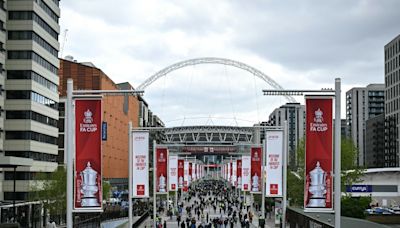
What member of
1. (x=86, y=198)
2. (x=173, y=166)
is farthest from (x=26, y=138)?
(x=86, y=198)

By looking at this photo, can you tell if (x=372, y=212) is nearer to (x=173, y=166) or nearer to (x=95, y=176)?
(x=173, y=166)

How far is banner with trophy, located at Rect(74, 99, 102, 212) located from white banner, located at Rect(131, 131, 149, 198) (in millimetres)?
14320

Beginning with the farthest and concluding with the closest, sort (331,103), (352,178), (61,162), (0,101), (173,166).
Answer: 1. (61,162)
2. (352,178)
3. (0,101)
4. (173,166)
5. (331,103)

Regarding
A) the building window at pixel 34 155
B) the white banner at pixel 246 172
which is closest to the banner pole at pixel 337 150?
the white banner at pixel 246 172

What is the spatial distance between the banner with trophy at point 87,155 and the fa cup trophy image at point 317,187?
8.42 metres

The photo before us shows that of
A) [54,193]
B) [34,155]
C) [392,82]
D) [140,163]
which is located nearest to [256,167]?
[140,163]

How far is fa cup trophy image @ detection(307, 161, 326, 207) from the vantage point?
2703cm

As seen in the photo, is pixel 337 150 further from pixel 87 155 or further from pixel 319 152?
pixel 87 155

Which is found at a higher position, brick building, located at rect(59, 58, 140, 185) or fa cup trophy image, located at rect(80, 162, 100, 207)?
brick building, located at rect(59, 58, 140, 185)

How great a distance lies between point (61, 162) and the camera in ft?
379

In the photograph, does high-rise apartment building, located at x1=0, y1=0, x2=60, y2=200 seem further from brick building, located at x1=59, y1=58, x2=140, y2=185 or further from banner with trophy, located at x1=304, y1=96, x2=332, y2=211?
banner with trophy, located at x1=304, y1=96, x2=332, y2=211

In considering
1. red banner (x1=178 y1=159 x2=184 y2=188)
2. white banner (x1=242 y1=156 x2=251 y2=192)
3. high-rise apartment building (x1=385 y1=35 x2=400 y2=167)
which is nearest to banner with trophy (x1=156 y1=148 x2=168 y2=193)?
white banner (x1=242 y1=156 x2=251 y2=192)

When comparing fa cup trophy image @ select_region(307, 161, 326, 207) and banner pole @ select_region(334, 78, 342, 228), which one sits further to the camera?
fa cup trophy image @ select_region(307, 161, 326, 207)

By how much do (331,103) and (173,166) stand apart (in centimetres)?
5063
